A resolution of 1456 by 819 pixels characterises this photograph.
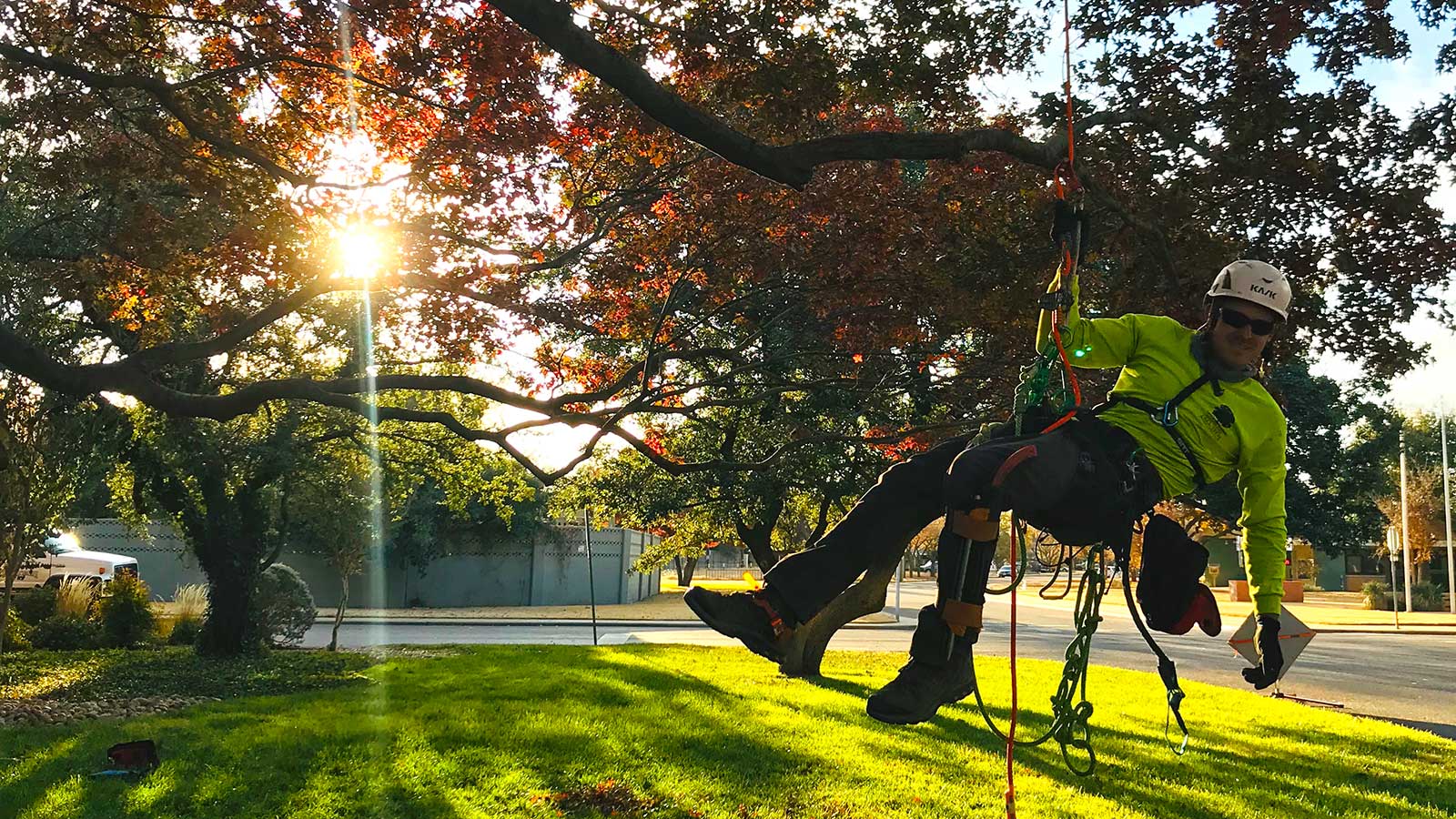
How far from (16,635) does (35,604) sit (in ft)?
6.76

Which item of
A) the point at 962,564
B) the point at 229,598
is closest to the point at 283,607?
the point at 229,598

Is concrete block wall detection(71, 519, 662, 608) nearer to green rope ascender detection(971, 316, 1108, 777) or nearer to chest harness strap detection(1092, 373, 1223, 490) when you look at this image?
green rope ascender detection(971, 316, 1108, 777)

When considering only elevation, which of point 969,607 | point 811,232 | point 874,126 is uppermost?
point 874,126

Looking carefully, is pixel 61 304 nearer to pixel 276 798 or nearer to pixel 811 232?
pixel 276 798

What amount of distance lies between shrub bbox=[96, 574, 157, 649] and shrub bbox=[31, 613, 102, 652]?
25 cm

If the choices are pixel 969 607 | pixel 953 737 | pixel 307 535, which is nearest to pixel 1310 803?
pixel 953 737

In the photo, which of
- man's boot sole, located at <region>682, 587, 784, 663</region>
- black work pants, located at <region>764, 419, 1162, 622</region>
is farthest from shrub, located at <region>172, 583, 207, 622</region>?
black work pants, located at <region>764, 419, 1162, 622</region>

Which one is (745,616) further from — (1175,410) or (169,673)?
(169,673)

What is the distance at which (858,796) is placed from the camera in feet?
24.2

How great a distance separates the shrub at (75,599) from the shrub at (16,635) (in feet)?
2.92

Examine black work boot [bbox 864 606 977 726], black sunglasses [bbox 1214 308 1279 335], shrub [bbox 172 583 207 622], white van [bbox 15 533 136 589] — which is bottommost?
shrub [bbox 172 583 207 622]

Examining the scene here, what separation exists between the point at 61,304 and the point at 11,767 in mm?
8540

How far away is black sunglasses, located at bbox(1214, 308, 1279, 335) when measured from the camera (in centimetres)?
400

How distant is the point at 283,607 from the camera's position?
63.0ft
